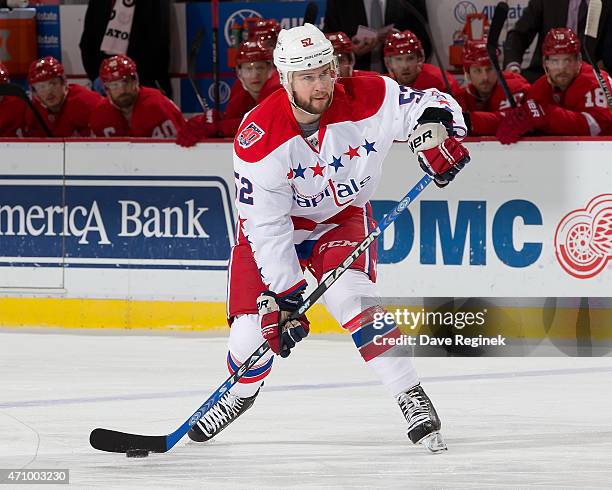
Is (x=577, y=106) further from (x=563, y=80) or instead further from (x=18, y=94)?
(x=18, y=94)

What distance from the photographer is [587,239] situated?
5844 mm

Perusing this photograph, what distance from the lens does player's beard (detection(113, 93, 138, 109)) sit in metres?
6.62

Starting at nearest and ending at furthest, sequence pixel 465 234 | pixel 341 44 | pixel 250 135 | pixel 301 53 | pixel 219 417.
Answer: pixel 301 53
pixel 250 135
pixel 219 417
pixel 465 234
pixel 341 44

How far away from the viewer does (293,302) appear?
12.9 feet

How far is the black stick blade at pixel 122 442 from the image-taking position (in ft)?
12.9

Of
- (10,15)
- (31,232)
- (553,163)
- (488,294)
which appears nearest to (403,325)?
(488,294)

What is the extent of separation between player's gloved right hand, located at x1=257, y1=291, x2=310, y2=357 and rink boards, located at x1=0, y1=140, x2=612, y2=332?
84.7 inches

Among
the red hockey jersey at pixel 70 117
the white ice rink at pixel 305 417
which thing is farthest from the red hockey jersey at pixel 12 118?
the white ice rink at pixel 305 417

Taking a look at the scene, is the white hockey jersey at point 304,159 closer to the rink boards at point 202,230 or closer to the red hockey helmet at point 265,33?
the rink boards at point 202,230

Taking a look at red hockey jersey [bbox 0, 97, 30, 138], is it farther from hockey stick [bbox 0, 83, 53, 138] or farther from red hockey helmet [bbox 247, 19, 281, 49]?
red hockey helmet [bbox 247, 19, 281, 49]

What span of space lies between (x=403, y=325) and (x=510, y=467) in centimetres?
230

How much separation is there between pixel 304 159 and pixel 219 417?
2.67 ft

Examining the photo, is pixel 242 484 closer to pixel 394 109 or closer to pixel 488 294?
pixel 394 109

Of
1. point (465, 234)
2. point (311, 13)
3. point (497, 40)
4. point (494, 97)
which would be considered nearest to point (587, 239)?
point (465, 234)
